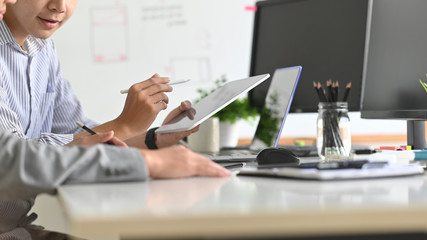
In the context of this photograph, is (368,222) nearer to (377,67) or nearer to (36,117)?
(377,67)

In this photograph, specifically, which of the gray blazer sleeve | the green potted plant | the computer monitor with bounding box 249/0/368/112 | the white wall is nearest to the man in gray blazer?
the gray blazer sleeve

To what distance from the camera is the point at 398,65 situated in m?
1.63

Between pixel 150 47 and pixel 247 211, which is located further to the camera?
pixel 150 47

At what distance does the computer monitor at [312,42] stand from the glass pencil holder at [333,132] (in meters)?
0.58

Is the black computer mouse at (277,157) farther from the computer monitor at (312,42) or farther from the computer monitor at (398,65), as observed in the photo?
the computer monitor at (312,42)

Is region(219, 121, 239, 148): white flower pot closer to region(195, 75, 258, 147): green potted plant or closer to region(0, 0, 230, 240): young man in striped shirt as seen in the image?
region(195, 75, 258, 147): green potted plant

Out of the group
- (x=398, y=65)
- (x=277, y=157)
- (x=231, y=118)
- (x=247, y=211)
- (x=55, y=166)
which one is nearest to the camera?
(x=247, y=211)

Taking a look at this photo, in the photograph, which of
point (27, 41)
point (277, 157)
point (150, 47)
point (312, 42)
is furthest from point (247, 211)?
point (150, 47)

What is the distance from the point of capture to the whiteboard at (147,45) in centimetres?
397

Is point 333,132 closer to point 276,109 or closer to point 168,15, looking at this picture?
point 276,109

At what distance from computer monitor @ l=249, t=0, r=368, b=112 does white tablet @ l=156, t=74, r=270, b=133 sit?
0.57 m

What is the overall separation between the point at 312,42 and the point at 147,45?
2.03 meters

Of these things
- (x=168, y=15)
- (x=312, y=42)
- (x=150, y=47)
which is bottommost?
(x=312, y=42)

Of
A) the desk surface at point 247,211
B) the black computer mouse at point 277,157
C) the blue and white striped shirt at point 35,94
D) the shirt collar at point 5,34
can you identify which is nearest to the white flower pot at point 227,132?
the blue and white striped shirt at point 35,94
